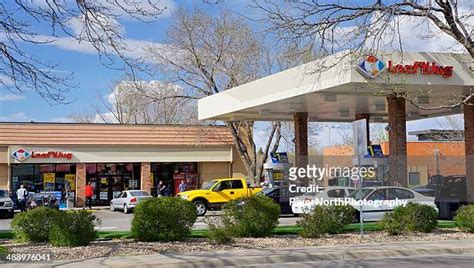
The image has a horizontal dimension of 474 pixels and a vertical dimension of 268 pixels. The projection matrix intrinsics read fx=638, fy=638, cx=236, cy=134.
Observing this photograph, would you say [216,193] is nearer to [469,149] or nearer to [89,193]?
[89,193]

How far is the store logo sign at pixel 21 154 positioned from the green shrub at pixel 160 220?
78.0 feet

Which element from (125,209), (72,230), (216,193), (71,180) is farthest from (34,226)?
(71,180)

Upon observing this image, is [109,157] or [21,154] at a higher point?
[21,154]

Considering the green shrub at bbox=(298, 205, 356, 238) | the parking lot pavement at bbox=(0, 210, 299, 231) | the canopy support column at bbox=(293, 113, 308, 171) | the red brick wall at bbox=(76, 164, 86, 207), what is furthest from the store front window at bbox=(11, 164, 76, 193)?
the green shrub at bbox=(298, 205, 356, 238)

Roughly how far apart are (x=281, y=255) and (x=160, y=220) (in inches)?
138

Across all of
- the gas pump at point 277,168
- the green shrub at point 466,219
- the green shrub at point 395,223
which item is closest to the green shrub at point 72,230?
the green shrub at point 395,223

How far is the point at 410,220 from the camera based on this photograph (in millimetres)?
17672

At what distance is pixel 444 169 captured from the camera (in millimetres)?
28547

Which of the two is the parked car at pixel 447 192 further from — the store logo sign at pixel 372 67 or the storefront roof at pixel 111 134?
the storefront roof at pixel 111 134

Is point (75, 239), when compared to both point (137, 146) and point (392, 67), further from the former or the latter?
point (137, 146)

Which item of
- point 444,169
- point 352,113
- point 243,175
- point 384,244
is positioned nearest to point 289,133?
point 243,175

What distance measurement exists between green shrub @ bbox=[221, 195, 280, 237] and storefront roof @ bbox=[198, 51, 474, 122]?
533cm

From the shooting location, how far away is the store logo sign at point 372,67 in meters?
A: 21.2

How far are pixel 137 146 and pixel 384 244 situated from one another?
26.7 metres
